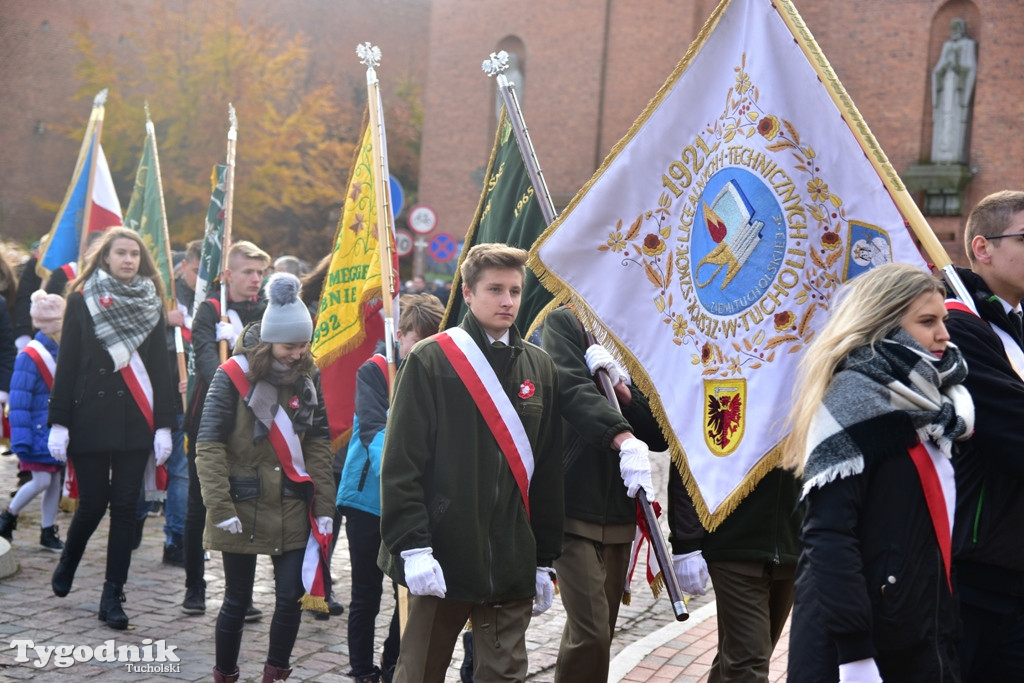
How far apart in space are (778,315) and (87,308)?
4066mm

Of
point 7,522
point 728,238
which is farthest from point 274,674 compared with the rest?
point 7,522

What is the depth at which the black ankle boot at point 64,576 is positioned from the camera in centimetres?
679

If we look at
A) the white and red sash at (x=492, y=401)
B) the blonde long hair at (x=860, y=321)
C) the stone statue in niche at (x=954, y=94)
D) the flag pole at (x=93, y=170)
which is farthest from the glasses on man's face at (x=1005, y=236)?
the stone statue in niche at (x=954, y=94)

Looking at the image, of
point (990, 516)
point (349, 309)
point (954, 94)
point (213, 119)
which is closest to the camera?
point (990, 516)

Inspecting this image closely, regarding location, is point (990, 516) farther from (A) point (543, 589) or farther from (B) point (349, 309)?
(B) point (349, 309)

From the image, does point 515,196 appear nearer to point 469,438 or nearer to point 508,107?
point 508,107

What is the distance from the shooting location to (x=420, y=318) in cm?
576

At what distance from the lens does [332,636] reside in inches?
266

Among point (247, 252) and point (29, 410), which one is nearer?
point (247, 252)

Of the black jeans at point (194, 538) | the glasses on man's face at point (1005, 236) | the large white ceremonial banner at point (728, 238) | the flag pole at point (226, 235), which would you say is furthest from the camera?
the flag pole at point (226, 235)

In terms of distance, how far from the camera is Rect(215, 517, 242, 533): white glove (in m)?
5.30

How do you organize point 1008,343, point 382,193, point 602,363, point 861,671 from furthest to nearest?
point 382,193 → point 602,363 → point 1008,343 → point 861,671

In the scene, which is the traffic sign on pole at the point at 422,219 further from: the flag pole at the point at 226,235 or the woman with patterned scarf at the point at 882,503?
the woman with patterned scarf at the point at 882,503

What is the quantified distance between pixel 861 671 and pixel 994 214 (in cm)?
181
